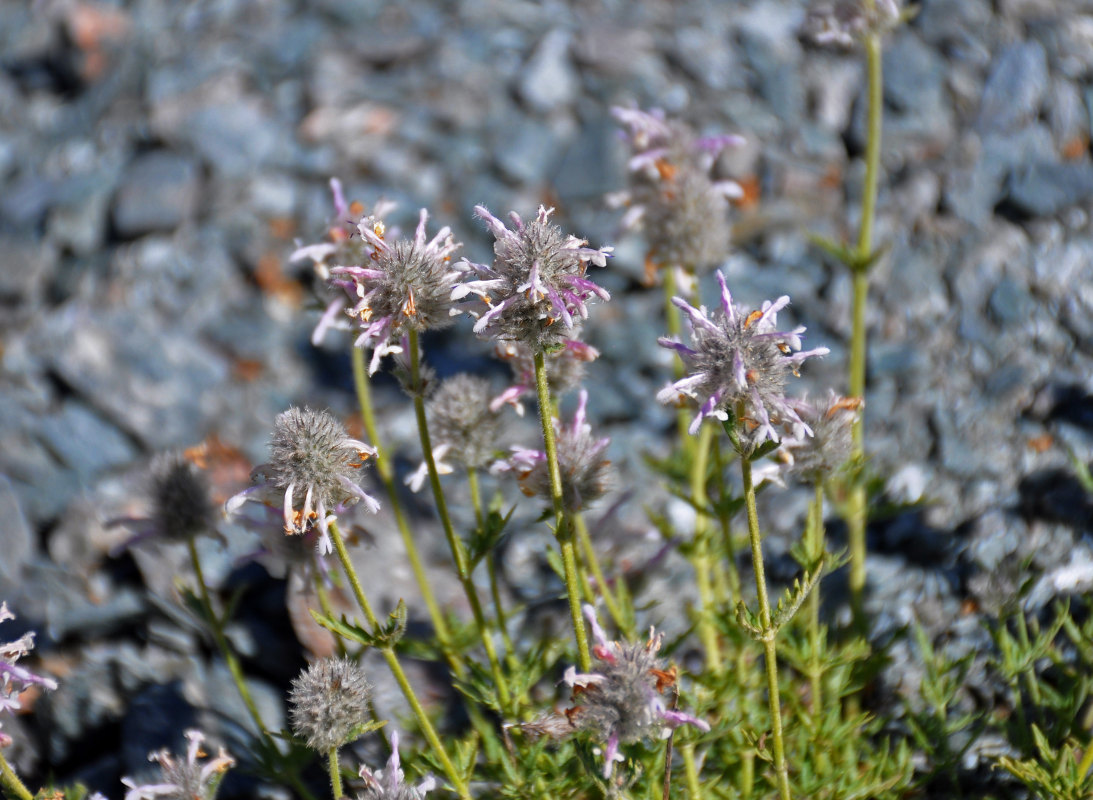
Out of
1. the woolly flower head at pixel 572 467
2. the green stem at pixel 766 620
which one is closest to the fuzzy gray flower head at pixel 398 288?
the woolly flower head at pixel 572 467

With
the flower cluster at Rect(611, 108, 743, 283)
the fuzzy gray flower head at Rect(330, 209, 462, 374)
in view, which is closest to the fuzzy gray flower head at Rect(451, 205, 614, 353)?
the fuzzy gray flower head at Rect(330, 209, 462, 374)

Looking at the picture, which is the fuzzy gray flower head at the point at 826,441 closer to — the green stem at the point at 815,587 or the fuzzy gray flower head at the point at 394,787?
the green stem at the point at 815,587

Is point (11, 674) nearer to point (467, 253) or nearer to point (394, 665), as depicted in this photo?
point (394, 665)

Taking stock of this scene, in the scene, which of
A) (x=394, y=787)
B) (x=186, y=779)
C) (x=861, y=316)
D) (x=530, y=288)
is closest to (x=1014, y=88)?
(x=861, y=316)

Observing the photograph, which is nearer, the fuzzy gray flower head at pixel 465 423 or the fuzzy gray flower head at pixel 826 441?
the fuzzy gray flower head at pixel 826 441

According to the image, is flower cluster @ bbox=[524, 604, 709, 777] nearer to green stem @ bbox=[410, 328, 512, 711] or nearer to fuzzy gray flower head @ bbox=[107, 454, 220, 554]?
green stem @ bbox=[410, 328, 512, 711]

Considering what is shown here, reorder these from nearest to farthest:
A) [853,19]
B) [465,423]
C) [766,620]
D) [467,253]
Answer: [766,620]
[465,423]
[853,19]
[467,253]
